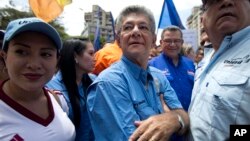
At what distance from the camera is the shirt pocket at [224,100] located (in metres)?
1.42

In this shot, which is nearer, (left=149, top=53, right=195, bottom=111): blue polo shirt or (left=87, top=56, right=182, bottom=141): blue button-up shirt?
(left=87, top=56, right=182, bottom=141): blue button-up shirt

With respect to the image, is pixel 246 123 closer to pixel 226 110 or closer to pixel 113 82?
pixel 226 110

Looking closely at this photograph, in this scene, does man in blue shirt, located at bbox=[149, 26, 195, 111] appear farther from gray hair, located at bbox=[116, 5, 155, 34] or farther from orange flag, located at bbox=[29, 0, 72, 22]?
gray hair, located at bbox=[116, 5, 155, 34]

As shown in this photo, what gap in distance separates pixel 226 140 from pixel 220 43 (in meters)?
0.60

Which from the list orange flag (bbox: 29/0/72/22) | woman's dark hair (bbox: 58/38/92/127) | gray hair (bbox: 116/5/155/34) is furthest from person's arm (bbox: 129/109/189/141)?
orange flag (bbox: 29/0/72/22)

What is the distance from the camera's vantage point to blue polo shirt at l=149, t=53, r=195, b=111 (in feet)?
12.3

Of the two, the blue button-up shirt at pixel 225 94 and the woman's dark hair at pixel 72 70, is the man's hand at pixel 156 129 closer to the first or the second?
the blue button-up shirt at pixel 225 94

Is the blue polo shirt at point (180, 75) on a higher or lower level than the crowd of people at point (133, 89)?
lower

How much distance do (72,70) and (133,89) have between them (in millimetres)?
1396

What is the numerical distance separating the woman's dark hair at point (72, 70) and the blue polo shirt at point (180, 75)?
102 centimetres

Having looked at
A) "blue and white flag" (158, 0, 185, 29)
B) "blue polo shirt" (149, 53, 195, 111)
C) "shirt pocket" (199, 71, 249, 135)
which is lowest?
"blue polo shirt" (149, 53, 195, 111)

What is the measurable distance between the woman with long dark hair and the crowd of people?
0.58m

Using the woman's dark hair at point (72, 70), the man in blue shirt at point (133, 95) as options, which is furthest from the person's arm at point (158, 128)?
the woman's dark hair at point (72, 70)

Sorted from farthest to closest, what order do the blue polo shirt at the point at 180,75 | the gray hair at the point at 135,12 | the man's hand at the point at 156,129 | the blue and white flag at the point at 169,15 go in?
the blue and white flag at the point at 169,15 → the blue polo shirt at the point at 180,75 → the gray hair at the point at 135,12 → the man's hand at the point at 156,129
